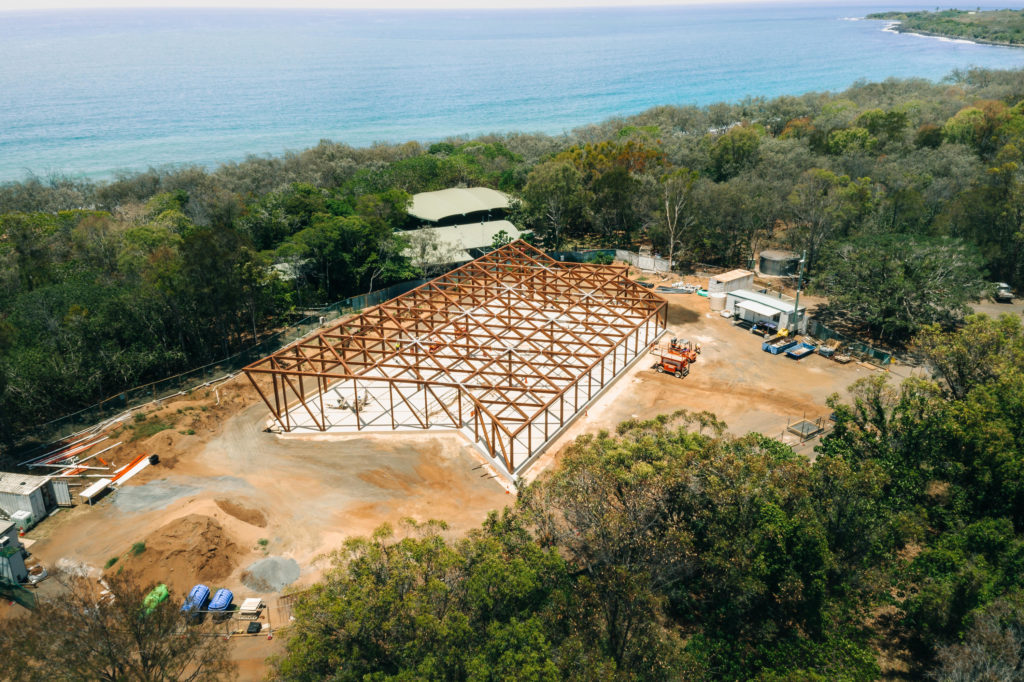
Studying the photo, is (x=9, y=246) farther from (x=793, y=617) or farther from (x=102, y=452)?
(x=793, y=617)

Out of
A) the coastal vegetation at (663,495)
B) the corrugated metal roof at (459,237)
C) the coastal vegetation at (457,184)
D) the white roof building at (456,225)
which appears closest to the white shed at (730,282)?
the coastal vegetation at (663,495)

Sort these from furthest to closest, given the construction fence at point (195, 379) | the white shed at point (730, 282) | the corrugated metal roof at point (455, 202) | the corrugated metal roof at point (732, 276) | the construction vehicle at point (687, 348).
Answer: the corrugated metal roof at point (455, 202)
the corrugated metal roof at point (732, 276)
the white shed at point (730, 282)
the construction vehicle at point (687, 348)
the construction fence at point (195, 379)

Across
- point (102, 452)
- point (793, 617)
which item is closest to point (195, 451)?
point (102, 452)

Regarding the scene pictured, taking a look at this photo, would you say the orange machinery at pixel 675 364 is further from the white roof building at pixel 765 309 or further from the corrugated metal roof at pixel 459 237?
the corrugated metal roof at pixel 459 237

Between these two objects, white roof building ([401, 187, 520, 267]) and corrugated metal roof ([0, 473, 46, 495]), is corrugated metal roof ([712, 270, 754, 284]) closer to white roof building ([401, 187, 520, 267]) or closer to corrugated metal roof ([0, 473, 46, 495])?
white roof building ([401, 187, 520, 267])

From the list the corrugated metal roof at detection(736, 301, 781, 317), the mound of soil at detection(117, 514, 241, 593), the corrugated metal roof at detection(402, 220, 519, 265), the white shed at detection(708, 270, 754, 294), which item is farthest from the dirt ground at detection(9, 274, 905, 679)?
the corrugated metal roof at detection(402, 220, 519, 265)

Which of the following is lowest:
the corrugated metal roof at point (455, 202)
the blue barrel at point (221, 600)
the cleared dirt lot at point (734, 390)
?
the cleared dirt lot at point (734, 390)

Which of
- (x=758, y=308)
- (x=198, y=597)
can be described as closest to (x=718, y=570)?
(x=198, y=597)
